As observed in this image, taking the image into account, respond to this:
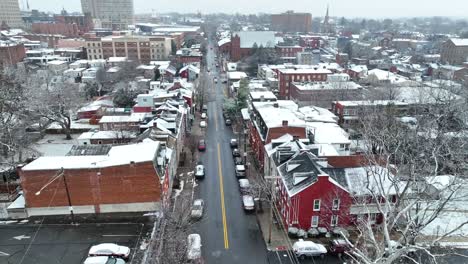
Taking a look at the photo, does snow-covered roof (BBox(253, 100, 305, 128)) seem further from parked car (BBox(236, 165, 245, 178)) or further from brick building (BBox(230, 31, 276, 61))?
brick building (BBox(230, 31, 276, 61))

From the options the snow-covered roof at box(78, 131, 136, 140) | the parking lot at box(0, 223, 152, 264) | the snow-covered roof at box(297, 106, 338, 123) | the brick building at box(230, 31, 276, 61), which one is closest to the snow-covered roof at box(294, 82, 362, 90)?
the snow-covered roof at box(297, 106, 338, 123)

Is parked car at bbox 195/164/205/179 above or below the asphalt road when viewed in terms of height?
above

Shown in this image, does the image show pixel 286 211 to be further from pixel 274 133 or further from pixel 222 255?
pixel 274 133

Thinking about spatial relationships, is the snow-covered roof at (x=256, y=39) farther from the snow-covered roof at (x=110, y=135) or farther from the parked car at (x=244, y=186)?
Result: the parked car at (x=244, y=186)

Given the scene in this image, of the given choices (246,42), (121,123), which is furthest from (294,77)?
(246,42)

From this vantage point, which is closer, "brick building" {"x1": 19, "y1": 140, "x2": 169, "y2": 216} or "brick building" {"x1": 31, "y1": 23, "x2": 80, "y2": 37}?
"brick building" {"x1": 19, "y1": 140, "x2": 169, "y2": 216}

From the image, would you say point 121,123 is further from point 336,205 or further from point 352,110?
point 352,110

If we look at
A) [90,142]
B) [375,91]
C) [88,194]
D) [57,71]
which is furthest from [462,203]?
[57,71]
